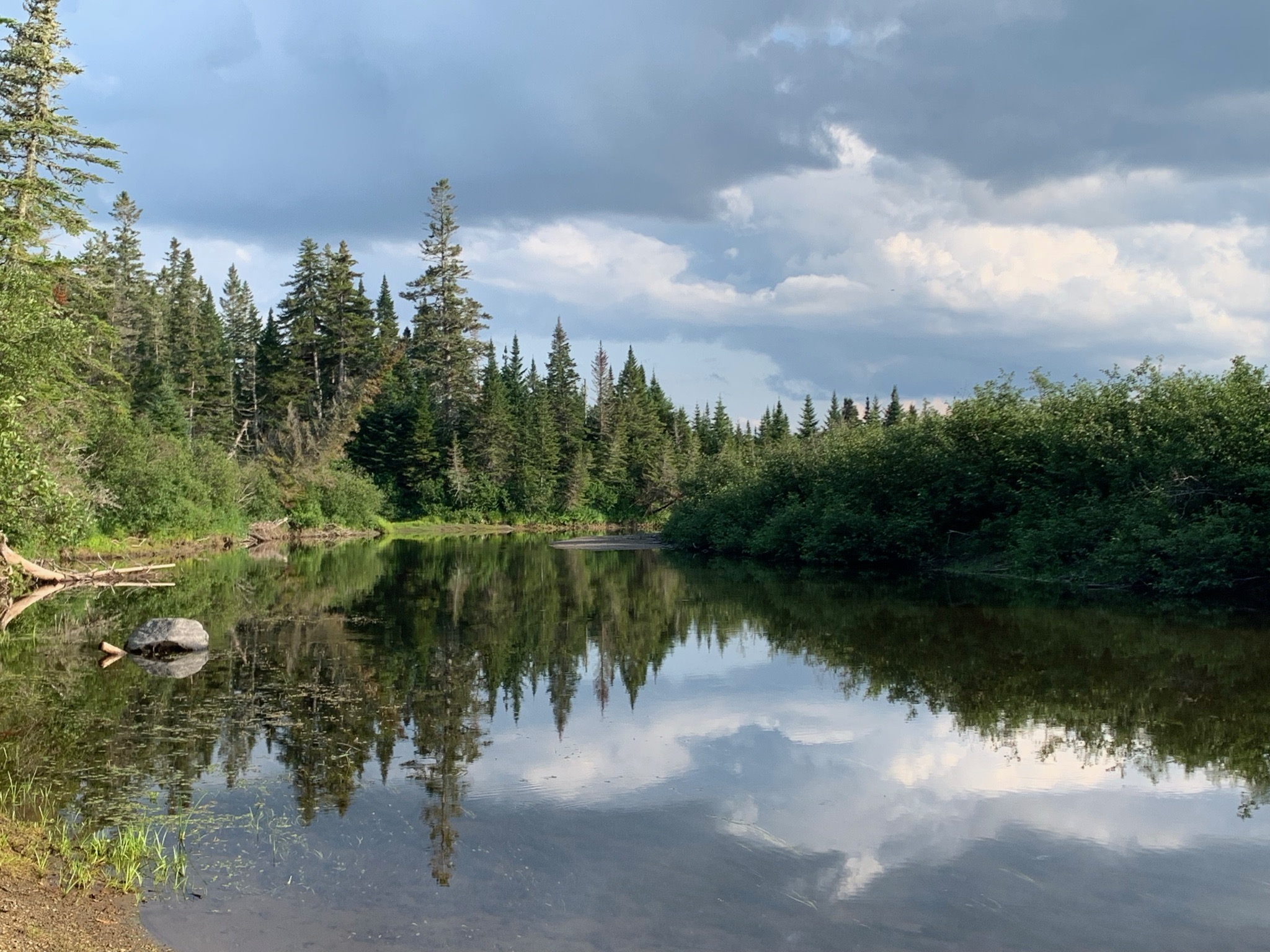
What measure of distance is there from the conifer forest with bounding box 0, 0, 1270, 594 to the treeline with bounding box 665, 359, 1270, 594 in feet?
0.35

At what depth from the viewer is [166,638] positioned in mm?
18703

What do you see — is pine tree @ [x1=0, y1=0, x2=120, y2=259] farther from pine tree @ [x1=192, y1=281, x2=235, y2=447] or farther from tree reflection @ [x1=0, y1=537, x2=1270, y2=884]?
pine tree @ [x1=192, y1=281, x2=235, y2=447]

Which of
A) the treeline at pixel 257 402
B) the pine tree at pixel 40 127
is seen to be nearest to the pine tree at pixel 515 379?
the treeline at pixel 257 402

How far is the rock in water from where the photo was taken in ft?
61.2

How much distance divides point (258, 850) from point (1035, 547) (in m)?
31.5

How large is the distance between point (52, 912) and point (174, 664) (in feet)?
38.5

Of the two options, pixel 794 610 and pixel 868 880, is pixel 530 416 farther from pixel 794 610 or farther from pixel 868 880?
pixel 868 880

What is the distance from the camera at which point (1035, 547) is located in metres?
34.8

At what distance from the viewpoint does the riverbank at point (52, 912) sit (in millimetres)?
6105

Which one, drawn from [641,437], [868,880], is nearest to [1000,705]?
[868,880]

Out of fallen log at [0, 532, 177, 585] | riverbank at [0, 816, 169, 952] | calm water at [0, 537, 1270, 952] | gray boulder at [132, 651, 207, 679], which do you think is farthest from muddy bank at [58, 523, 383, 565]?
riverbank at [0, 816, 169, 952]

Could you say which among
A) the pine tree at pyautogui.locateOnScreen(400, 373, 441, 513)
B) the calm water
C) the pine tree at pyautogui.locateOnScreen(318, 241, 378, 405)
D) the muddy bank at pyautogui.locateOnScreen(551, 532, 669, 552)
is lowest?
the calm water

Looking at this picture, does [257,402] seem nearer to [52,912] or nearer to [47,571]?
[47,571]

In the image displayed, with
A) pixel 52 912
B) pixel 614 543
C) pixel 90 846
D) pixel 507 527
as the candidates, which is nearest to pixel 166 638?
pixel 90 846
